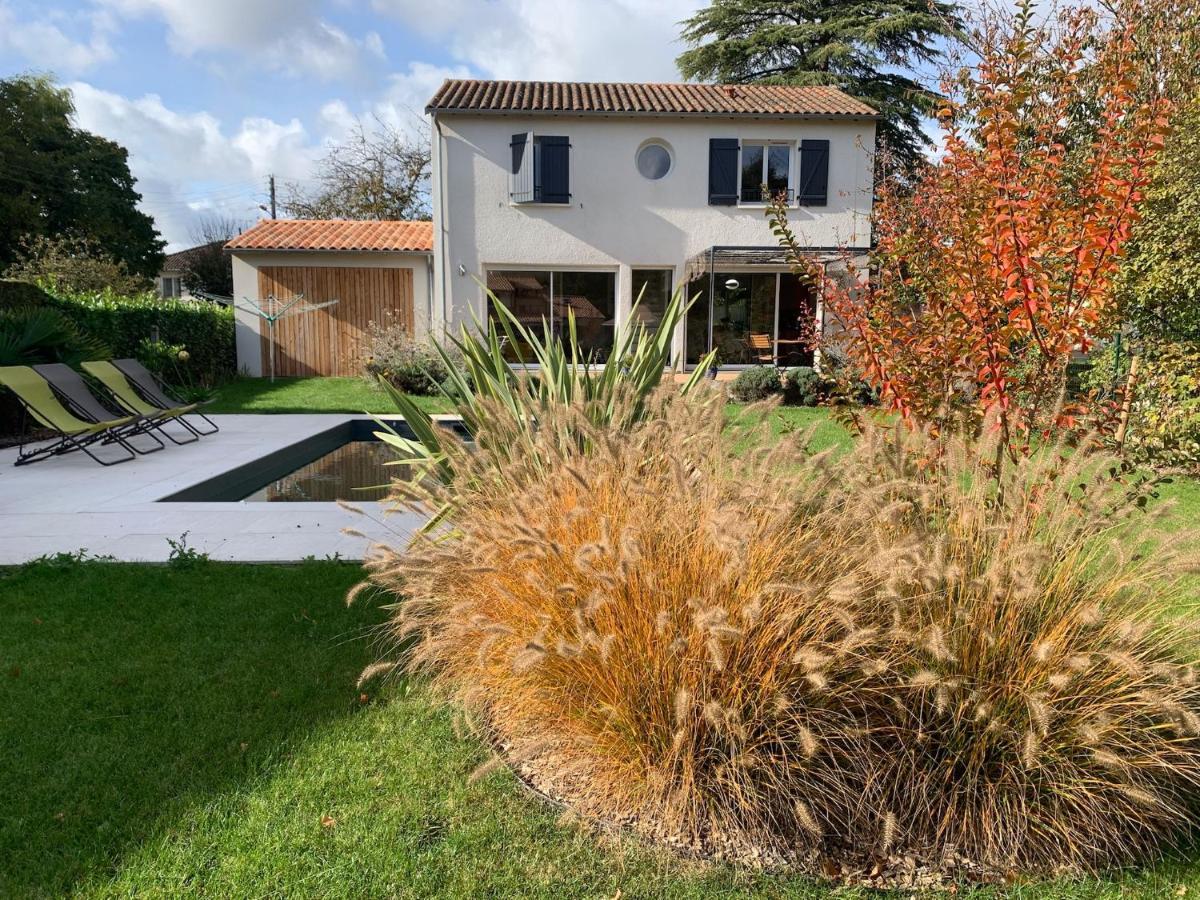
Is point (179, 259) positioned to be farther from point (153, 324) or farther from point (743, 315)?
point (743, 315)

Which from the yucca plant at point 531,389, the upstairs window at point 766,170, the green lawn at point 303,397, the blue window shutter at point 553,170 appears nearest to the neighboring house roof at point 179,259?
the green lawn at point 303,397

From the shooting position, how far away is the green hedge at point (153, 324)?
11.6 meters

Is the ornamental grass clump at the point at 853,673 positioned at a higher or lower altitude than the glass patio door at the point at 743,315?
lower

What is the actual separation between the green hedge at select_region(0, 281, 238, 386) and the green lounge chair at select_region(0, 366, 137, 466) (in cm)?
286

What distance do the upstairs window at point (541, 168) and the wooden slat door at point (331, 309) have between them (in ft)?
12.4

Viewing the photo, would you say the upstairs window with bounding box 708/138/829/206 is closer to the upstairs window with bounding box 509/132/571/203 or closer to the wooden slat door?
the upstairs window with bounding box 509/132/571/203

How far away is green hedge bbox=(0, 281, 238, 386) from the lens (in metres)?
11.6

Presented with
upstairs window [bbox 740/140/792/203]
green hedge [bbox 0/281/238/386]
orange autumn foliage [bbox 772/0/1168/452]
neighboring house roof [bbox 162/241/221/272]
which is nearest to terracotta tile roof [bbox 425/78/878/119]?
upstairs window [bbox 740/140/792/203]

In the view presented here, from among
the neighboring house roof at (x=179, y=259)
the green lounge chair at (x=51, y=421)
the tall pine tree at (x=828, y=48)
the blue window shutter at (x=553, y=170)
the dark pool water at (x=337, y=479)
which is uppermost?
the tall pine tree at (x=828, y=48)

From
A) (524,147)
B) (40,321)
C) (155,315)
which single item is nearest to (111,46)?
(40,321)

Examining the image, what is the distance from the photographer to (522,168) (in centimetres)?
1691

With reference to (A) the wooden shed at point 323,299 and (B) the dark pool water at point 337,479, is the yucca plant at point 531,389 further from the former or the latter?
(A) the wooden shed at point 323,299

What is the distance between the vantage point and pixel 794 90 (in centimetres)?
1883

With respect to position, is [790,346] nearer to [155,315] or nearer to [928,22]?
[928,22]
